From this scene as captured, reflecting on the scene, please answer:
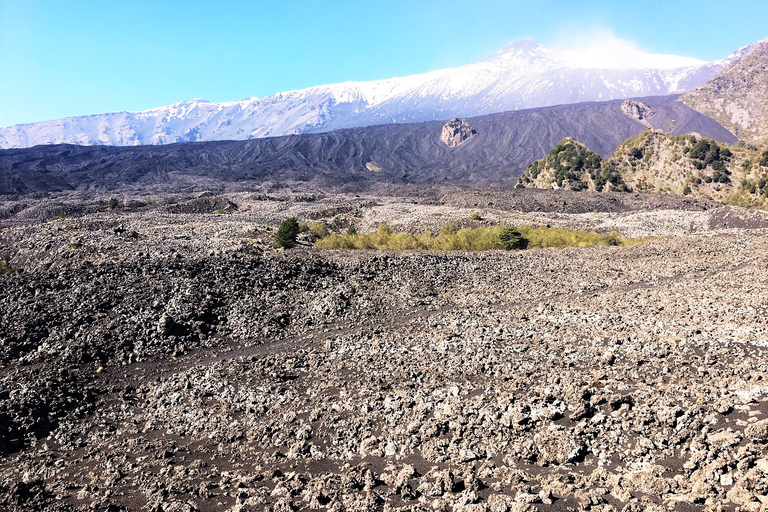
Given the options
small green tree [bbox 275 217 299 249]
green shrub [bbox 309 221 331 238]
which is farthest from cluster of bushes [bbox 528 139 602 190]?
small green tree [bbox 275 217 299 249]

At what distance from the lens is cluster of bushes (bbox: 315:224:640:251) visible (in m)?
40.1

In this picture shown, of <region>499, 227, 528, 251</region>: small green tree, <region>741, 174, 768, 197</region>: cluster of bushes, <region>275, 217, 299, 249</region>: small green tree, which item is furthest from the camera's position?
<region>741, 174, 768, 197</region>: cluster of bushes

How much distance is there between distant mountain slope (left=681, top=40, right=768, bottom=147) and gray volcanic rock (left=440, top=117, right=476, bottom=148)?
263 feet

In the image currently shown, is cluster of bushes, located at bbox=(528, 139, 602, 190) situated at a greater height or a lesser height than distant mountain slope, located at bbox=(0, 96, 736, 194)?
lesser

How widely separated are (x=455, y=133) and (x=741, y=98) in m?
95.7

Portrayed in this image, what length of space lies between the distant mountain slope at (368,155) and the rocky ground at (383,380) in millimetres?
93539

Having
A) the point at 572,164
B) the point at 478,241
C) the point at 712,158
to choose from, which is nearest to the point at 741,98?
the point at 712,158

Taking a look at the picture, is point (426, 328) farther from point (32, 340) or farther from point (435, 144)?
point (435, 144)

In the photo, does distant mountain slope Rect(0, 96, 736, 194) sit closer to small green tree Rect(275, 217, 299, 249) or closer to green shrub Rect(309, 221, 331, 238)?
green shrub Rect(309, 221, 331, 238)

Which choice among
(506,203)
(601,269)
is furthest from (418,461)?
(506,203)

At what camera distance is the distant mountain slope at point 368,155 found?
131875 mm

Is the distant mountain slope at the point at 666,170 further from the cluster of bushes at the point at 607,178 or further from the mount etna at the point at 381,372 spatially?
the mount etna at the point at 381,372

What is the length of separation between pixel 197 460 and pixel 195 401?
3.94 m

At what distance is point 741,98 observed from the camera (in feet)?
508
